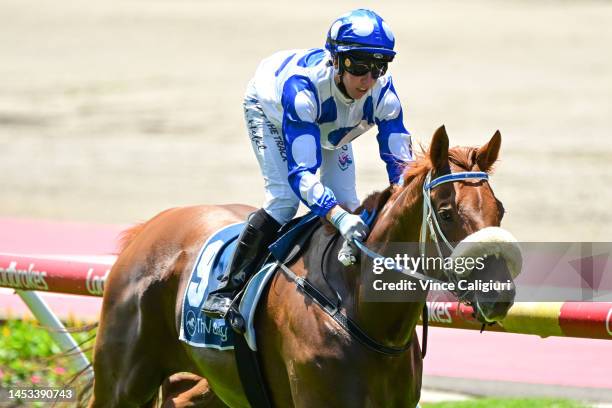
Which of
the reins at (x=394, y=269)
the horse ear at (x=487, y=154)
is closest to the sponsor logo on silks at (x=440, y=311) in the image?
the reins at (x=394, y=269)

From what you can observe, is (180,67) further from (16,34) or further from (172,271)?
(172,271)

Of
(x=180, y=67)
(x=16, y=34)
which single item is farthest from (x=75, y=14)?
(x=180, y=67)

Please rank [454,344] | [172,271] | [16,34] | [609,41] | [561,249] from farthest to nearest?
[16,34]
[609,41]
[454,344]
[561,249]
[172,271]

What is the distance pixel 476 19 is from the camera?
24.2 metres

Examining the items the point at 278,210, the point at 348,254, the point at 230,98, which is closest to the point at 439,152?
the point at 348,254

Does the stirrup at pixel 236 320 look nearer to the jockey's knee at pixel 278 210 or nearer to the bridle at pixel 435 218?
the jockey's knee at pixel 278 210

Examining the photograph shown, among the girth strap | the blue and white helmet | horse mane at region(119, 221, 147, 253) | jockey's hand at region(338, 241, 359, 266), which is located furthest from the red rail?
the blue and white helmet

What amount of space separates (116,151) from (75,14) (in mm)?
10117

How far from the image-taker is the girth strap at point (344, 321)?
189 inches

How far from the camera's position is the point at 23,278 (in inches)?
293

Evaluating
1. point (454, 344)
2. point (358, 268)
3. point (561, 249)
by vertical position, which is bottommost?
point (454, 344)

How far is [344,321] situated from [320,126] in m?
0.89

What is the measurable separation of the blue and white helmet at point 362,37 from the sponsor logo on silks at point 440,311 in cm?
157

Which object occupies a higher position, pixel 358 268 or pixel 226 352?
pixel 358 268
